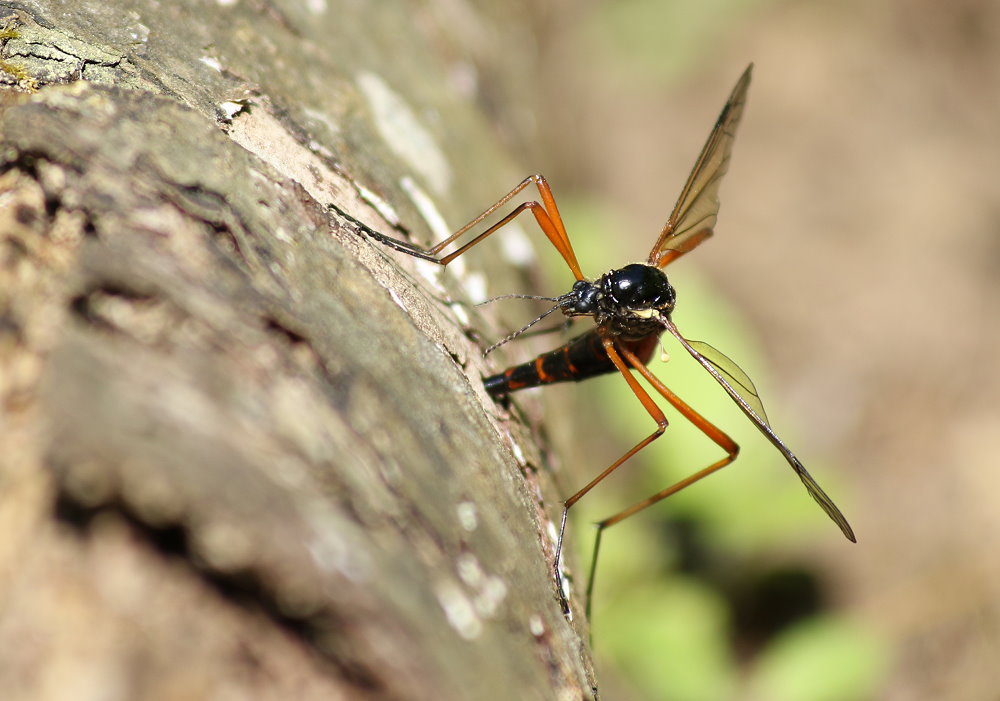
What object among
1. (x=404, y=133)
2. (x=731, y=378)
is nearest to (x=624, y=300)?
(x=731, y=378)

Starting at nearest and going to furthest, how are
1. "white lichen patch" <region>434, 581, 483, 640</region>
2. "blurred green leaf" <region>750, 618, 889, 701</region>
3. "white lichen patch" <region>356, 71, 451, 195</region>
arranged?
"white lichen patch" <region>434, 581, 483, 640</region> < "white lichen patch" <region>356, 71, 451, 195</region> < "blurred green leaf" <region>750, 618, 889, 701</region>

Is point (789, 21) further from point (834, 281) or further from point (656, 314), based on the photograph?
point (656, 314)

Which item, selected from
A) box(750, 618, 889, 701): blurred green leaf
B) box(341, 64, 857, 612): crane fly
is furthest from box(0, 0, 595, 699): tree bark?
box(750, 618, 889, 701): blurred green leaf

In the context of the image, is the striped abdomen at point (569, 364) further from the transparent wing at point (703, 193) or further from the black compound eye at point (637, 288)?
the transparent wing at point (703, 193)

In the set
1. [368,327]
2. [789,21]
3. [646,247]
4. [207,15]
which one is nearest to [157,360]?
[368,327]

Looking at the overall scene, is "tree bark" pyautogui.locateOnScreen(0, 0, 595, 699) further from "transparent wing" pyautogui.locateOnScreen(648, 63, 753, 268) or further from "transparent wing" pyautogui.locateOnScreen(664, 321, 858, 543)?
"transparent wing" pyautogui.locateOnScreen(648, 63, 753, 268)

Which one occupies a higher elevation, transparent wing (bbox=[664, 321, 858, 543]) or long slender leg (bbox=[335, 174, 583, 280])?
long slender leg (bbox=[335, 174, 583, 280])
